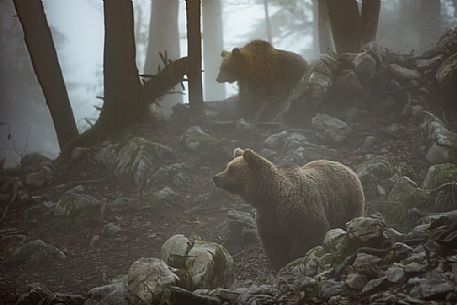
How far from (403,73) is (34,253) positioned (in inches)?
212

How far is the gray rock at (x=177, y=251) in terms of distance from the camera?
3645 mm

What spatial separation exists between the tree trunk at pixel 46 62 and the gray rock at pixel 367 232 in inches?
225

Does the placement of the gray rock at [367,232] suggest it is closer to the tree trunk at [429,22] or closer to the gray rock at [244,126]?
the gray rock at [244,126]

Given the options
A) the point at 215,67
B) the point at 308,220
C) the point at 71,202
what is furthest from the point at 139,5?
the point at 308,220

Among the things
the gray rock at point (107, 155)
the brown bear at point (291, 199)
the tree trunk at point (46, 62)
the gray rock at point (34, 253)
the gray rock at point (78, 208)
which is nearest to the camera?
the brown bear at point (291, 199)

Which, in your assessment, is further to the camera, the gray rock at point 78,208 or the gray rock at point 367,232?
the gray rock at point 78,208

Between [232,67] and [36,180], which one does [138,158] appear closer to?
[36,180]

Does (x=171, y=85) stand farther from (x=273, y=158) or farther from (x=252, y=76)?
(x=273, y=158)

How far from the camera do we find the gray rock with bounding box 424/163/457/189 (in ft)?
14.0

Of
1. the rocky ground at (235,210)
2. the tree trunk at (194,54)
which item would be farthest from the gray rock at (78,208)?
the tree trunk at (194,54)

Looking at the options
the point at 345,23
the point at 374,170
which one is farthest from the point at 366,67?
the point at 374,170

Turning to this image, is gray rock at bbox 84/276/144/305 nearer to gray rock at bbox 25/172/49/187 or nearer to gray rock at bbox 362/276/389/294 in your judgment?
gray rock at bbox 362/276/389/294

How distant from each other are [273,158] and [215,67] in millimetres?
7080

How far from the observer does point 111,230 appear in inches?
193
